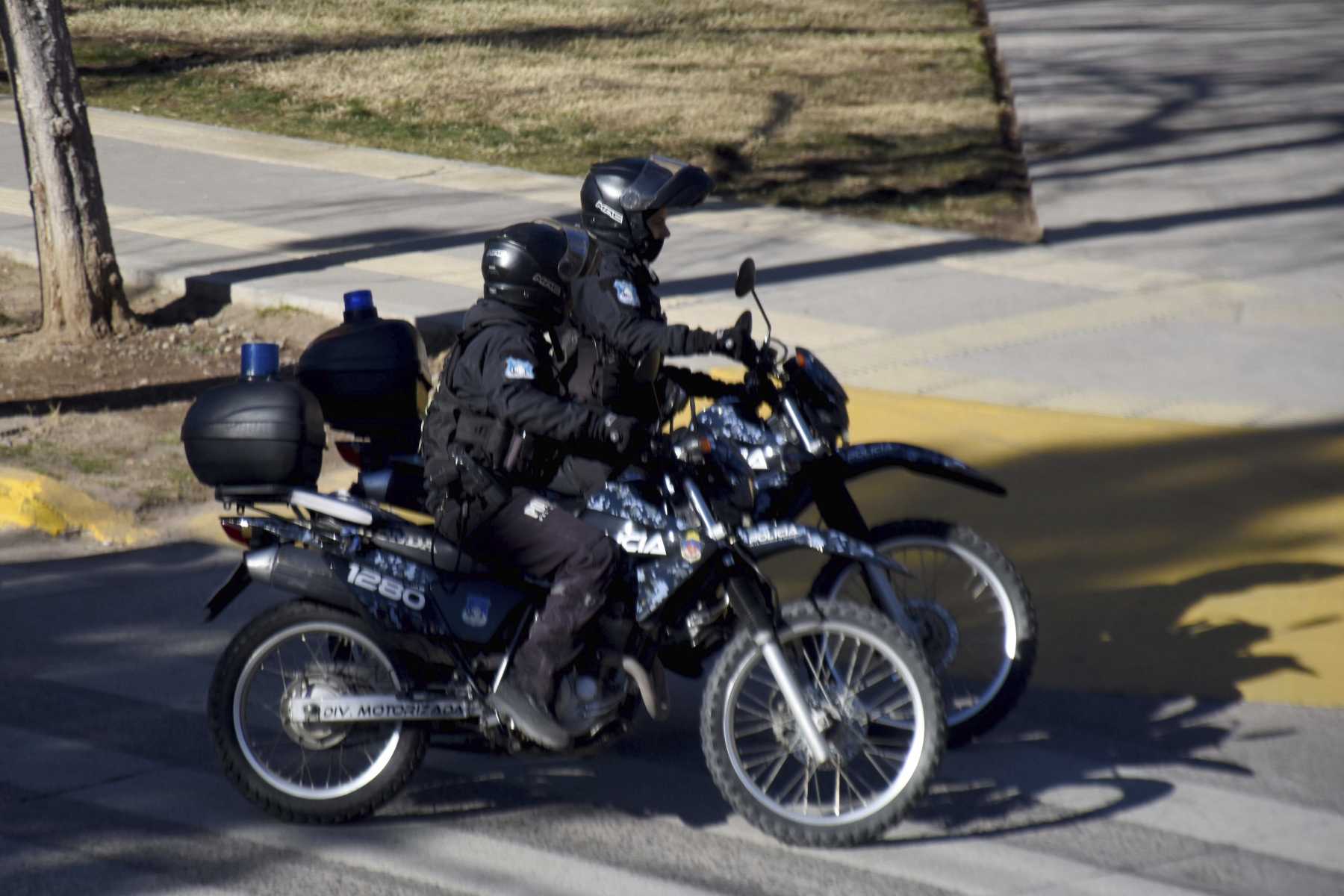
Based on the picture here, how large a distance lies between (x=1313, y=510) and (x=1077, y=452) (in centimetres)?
119

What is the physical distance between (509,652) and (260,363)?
1.11 metres

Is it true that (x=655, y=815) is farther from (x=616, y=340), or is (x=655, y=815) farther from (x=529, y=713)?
(x=616, y=340)

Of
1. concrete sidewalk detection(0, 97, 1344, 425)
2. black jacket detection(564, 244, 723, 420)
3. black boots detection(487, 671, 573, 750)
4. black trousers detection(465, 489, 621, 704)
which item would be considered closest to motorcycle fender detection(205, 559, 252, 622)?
black trousers detection(465, 489, 621, 704)

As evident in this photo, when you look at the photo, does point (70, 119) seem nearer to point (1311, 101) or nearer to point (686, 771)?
point (686, 771)

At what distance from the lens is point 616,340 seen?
5281 millimetres

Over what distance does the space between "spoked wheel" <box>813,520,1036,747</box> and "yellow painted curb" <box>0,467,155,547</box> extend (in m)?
3.60

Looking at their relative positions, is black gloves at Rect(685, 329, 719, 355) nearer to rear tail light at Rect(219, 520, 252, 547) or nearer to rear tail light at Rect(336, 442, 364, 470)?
rear tail light at Rect(336, 442, 364, 470)

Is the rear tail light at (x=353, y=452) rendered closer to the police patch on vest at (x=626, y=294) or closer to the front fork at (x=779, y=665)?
the police patch on vest at (x=626, y=294)

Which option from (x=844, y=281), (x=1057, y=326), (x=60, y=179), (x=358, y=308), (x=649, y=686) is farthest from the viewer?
(x=844, y=281)

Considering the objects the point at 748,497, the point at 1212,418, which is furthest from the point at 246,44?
the point at 748,497

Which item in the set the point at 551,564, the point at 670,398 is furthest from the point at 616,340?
the point at 551,564

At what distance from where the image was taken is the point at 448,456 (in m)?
4.65

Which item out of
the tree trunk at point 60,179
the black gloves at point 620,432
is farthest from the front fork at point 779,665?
the tree trunk at point 60,179

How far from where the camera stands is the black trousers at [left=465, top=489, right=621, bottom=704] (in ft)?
14.8
